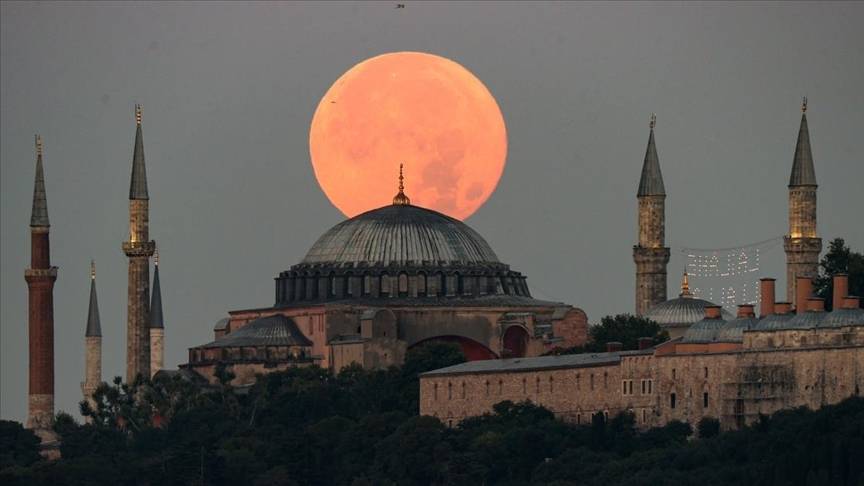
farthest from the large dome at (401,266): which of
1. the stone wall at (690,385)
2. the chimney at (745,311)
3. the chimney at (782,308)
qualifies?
the chimney at (782,308)

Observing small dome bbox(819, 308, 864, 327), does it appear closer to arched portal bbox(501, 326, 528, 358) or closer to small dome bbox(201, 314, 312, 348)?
arched portal bbox(501, 326, 528, 358)

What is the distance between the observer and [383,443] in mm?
127750

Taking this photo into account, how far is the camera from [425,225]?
493 ft

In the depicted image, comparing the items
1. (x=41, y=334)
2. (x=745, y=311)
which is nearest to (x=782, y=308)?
(x=745, y=311)

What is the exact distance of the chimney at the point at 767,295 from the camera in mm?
123500

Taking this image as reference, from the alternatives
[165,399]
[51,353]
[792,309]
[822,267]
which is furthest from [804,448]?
[51,353]

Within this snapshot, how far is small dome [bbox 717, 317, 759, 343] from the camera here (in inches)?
4766

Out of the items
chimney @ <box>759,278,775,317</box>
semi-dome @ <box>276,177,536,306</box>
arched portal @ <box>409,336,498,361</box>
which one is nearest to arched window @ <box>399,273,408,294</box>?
semi-dome @ <box>276,177,536,306</box>

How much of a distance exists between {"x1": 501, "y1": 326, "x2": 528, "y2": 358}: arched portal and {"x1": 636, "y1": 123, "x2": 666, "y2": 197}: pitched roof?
8340 millimetres

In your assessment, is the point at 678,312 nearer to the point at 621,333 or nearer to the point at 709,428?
the point at 621,333

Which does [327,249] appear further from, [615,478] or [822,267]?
[615,478]

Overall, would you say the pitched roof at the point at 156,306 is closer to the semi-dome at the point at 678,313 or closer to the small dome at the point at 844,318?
the semi-dome at the point at 678,313

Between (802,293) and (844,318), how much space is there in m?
7.05

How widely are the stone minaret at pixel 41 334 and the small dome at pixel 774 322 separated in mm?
40867
